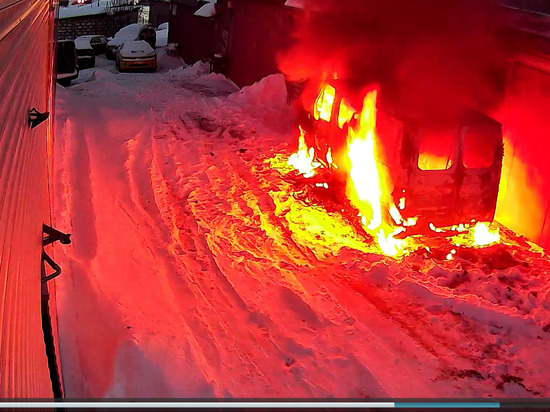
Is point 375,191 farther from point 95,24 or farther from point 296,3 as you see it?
point 95,24

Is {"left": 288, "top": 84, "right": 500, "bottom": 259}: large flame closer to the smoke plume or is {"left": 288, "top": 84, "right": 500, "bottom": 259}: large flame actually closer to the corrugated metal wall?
the smoke plume

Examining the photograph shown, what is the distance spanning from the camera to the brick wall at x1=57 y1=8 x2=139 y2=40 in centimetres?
3534

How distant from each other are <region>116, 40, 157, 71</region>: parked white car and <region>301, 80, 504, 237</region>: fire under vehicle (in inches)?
663

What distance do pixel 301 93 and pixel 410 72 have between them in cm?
461

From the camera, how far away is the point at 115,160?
11188 mm

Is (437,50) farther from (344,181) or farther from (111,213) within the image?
(111,213)

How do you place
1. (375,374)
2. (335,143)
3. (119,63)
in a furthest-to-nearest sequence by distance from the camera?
(119,63)
(335,143)
(375,374)

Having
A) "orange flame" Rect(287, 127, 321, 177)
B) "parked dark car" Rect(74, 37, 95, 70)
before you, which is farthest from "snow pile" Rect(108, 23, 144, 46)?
"orange flame" Rect(287, 127, 321, 177)

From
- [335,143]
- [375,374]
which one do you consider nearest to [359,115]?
→ [335,143]

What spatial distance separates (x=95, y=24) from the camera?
36.6 meters

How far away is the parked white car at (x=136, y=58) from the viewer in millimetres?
23250

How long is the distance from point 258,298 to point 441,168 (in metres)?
3.78

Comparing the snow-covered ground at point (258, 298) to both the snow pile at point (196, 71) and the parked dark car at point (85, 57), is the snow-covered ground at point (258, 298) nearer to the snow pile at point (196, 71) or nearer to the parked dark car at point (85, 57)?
the snow pile at point (196, 71)

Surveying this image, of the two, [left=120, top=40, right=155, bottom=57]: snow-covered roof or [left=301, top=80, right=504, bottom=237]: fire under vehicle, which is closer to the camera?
[left=301, top=80, right=504, bottom=237]: fire under vehicle
